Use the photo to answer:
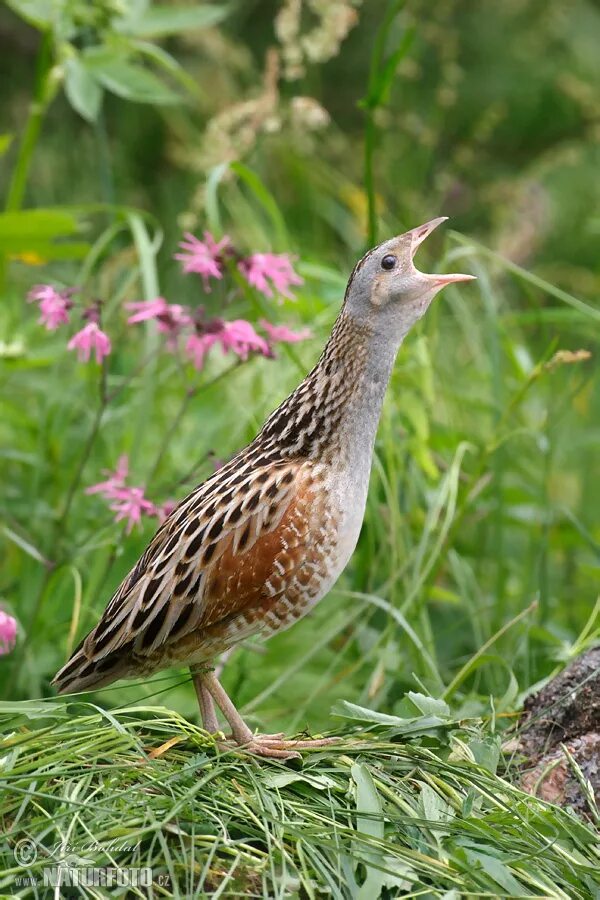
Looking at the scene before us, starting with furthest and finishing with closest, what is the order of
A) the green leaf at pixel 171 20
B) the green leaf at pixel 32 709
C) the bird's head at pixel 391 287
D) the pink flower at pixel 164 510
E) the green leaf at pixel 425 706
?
the green leaf at pixel 171 20 → the pink flower at pixel 164 510 → the bird's head at pixel 391 287 → the green leaf at pixel 425 706 → the green leaf at pixel 32 709

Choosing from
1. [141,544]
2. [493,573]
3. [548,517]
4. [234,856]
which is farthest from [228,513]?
[493,573]

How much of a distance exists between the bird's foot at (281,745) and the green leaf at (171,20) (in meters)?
2.34

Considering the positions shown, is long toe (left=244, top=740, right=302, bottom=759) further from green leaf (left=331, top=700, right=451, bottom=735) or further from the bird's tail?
the bird's tail

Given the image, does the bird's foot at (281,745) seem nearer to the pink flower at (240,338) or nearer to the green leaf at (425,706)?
the green leaf at (425,706)

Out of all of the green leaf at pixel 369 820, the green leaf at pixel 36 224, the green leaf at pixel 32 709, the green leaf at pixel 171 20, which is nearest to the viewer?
the green leaf at pixel 369 820

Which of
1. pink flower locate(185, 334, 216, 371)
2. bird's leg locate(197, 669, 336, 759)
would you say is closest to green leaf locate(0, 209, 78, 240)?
pink flower locate(185, 334, 216, 371)

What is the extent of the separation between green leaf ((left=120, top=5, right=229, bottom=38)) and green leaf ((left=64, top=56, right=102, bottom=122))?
0.80 ft

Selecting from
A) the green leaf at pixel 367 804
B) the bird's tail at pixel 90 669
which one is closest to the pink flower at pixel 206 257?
the bird's tail at pixel 90 669

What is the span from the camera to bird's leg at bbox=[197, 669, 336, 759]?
2.61 m

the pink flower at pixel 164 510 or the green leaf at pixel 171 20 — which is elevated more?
the green leaf at pixel 171 20

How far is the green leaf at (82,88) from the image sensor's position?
3812 mm

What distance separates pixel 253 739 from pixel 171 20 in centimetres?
243

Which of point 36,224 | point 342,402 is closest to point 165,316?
point 342,402

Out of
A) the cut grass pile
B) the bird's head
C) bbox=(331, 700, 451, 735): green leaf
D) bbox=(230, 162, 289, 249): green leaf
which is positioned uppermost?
bbox=(230, 162, 289, 249): green leaf
